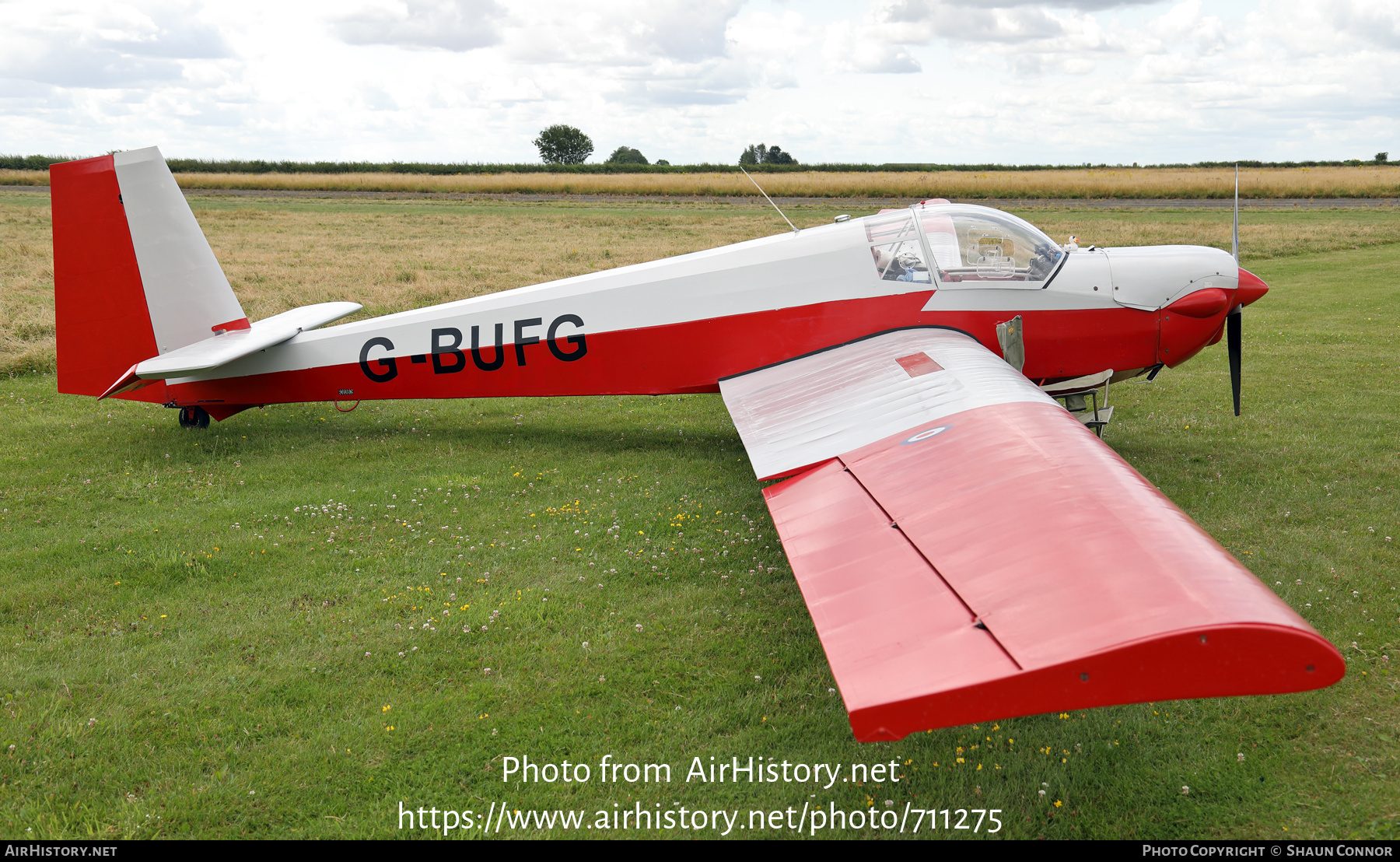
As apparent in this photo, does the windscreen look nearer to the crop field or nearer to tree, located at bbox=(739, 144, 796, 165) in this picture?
the crop field

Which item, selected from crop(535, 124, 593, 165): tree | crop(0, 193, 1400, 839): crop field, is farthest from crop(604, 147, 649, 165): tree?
crop(0, 193, 1400, 839): crop field

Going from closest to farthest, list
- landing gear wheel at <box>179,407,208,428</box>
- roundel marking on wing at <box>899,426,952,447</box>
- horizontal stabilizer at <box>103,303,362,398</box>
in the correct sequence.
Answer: roundel marking on wing at <box>899,426,952,447</box> → horizontal stabilizer at <box>103,303,362,398</box> → landing gear wheel at <box>179,407,208,428</box>

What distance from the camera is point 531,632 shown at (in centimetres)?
528

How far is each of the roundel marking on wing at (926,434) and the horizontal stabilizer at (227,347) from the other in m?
6.42

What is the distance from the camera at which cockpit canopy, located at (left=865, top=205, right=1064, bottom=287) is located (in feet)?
25.5

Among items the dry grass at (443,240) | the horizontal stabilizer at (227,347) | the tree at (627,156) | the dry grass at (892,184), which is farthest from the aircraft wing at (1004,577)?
the tree at (627,156)

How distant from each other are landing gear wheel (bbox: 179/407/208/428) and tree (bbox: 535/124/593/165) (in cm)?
10529

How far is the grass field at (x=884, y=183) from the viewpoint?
50.6 meters

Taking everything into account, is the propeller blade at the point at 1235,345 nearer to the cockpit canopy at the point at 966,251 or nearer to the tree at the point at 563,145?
the cockpit canopy at the point at 966,251

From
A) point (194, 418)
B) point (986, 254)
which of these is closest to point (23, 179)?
point (194, 418)

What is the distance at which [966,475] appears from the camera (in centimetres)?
432

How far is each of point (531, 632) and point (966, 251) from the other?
16.8 ft

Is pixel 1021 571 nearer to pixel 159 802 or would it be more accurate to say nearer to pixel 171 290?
pixel 159 802
